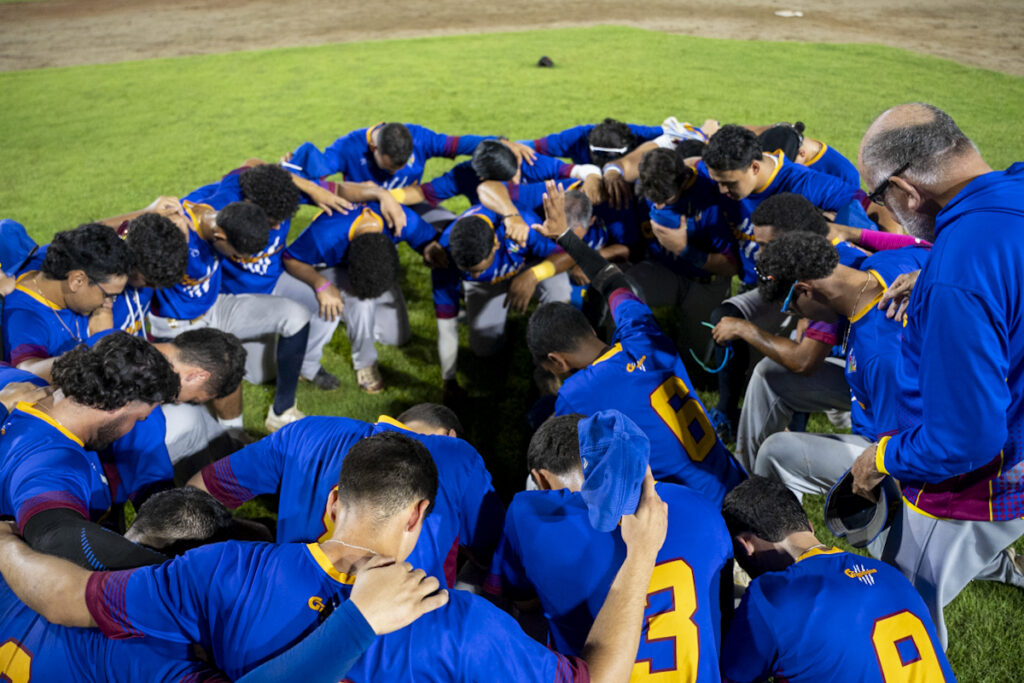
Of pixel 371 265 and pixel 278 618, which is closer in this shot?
pixel 278 618

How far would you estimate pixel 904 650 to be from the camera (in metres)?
2.16

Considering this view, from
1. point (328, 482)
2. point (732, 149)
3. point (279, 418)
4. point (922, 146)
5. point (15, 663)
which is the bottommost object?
point (279, 418)

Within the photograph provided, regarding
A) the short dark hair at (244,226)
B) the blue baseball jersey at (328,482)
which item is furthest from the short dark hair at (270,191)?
the blue baseball jersey at (328,482)

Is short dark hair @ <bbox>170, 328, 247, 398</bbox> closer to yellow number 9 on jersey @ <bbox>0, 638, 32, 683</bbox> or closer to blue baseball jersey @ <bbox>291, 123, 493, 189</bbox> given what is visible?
yellow number 9 on jersey @ <bbox>0, 638, 32, 683</bbox>

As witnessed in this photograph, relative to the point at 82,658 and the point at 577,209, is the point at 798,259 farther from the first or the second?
the point at 82,658

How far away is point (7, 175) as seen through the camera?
9438mm

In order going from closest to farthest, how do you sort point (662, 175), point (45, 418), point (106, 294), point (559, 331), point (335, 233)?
point (45, 418)
point (559, 331)
point (106, 294)
point (662, 175)
point (335, 233)

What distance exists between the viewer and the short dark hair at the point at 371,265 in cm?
498

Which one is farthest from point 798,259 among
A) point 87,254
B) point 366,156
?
point 366,156

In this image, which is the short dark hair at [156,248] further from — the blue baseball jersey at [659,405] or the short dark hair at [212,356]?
the blue baseball jersey at [659,405]

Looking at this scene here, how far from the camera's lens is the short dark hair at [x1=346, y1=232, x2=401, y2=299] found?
16.3ft

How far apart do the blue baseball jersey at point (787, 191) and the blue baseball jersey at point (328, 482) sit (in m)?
2.92

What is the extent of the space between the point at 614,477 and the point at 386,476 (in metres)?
0.72

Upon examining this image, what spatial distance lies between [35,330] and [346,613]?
3.02m
